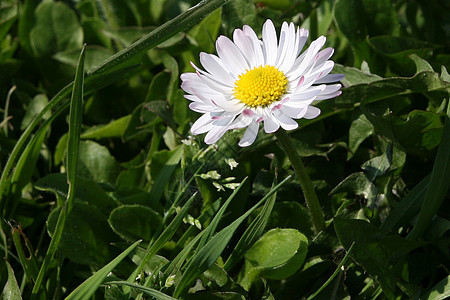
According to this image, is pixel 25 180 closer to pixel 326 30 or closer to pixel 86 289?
pixel 86 289

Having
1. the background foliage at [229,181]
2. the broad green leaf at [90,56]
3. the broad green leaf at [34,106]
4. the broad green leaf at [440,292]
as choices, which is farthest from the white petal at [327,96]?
the broad green leaf at [34,106]

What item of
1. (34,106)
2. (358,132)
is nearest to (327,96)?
(358,132)

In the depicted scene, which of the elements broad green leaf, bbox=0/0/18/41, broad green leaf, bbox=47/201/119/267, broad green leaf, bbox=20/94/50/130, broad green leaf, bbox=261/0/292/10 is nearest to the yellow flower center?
broad green leaf, bbox=47/201/119/267

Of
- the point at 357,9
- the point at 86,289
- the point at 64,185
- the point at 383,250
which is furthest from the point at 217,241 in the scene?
the point at 357,9

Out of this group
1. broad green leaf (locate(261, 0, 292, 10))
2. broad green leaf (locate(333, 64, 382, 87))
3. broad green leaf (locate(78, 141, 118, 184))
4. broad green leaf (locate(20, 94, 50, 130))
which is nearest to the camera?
broad green leaf (locate(333, 64, 382, 87))

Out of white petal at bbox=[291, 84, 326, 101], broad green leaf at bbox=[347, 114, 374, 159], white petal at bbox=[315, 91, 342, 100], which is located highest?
white petal at bbox=[291, 84, 326, 101]

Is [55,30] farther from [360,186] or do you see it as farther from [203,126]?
[360,186]

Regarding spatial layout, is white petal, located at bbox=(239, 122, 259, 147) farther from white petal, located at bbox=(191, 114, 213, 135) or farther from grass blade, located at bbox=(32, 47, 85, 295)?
grass blade, located at bbox=(32, 47, 85, 295)
